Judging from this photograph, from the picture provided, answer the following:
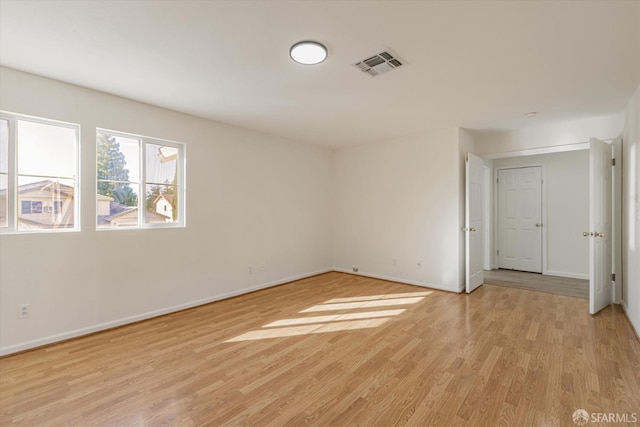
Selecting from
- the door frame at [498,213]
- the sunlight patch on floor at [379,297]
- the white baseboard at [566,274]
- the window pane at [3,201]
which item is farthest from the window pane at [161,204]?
the white baseboard at [566,274]

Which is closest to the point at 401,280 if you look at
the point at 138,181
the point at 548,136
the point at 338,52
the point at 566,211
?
the point at 548,136

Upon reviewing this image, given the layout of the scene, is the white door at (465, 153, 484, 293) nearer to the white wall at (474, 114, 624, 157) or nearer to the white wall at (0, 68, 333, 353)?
the white wall at (474, 114, 624, 157)

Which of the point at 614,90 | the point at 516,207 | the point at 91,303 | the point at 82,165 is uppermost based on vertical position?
the point at 614,90

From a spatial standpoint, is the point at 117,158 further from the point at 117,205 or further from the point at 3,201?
the point at 3,201

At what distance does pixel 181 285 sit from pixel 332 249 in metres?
3.19

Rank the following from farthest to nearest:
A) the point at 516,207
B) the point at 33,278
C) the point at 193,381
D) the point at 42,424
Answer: the point at 516,207
the point at 33,278
the point at 193,381
the point at 42,424

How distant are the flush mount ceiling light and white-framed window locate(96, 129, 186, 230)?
222cm

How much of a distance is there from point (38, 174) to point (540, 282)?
7095 millimetres

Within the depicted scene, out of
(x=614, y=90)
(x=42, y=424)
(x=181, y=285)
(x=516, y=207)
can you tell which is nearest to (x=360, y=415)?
(x=42, y=424)

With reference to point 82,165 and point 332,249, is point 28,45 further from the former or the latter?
point 332,249

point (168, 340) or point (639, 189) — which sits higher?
point (639, 189)

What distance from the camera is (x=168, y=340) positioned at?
9.44 ft

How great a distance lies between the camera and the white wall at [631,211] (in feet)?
9.59

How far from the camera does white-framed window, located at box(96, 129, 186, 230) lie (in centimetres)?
322
